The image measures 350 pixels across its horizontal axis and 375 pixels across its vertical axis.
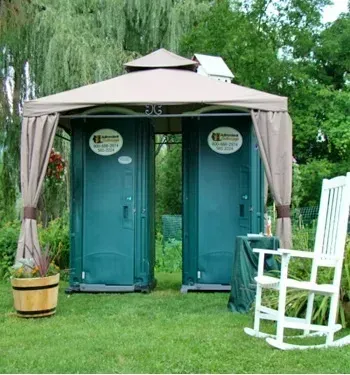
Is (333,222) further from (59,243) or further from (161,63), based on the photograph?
(59,243)

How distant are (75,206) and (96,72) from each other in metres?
5.32

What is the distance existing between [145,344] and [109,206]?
9.06 feet

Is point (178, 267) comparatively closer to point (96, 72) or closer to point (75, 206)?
point (75, 206)

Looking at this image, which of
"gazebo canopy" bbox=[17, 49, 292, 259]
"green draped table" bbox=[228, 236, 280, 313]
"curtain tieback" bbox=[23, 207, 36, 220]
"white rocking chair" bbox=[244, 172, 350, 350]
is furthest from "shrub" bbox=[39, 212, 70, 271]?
"white rocking chair" bbox=[244, 172, 350, 350]

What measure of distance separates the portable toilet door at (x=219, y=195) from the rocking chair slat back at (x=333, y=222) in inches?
76.5

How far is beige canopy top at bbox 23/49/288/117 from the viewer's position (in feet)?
19.4

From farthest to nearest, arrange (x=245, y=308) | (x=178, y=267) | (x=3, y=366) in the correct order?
(x=178, y=267) → (x=245, y=308) → (x=3, y=366)

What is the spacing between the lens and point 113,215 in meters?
6.48

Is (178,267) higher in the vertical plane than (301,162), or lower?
lower

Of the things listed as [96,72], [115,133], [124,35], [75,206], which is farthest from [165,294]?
[124,35]

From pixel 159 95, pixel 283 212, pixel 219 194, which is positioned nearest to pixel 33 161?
pixel 159 95

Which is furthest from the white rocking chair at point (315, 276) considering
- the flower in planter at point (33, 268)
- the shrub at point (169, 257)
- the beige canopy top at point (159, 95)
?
the shrub at point (169, 257)

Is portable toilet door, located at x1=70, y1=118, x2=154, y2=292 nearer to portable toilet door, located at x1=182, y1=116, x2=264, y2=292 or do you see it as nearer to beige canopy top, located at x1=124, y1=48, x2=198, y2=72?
portable toilet door, located at x1=182, y1=116, x2=264, y2=292

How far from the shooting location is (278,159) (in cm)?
586
